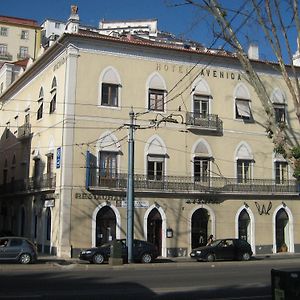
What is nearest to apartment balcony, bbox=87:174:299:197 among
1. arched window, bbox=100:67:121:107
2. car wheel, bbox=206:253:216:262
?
arched window, bbox=100:67:121:107

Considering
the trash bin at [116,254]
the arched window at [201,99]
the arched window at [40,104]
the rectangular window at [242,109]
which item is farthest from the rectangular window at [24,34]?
the trash bin at [116,254]

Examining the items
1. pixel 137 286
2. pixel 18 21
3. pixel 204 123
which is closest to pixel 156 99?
pixel 204 123

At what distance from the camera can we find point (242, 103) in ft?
122

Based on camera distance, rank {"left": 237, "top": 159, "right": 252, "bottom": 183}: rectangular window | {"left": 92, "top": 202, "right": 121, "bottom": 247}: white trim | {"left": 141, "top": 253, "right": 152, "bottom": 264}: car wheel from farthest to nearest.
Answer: {"left": 237, "top": 159, "right": 252, "bottom": 183}: rectangular window < {"left": 92, "top": 202, "right": 121, "bottom": 247}: white trim < {"left": 141, "top": 253, "right": 152, "bottom": 264}: car wheel

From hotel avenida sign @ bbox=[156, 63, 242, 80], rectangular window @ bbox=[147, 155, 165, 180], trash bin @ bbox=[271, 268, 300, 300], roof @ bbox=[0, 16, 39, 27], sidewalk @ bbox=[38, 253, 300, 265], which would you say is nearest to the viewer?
trash bin @ bbox=[271, 268, 300, 300]

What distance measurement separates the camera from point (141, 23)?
9756 centimetres

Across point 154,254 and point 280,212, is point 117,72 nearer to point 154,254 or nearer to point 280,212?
point 154,254

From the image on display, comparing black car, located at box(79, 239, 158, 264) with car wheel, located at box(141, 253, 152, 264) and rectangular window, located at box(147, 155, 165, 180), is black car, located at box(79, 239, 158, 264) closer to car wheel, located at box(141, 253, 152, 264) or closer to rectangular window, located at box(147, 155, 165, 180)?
car wheel, located at box(141, 253, 152, 264)

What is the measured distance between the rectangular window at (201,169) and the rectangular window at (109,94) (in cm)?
660

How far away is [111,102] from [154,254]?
10298 millimetres

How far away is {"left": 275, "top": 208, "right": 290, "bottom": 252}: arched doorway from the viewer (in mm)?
37094

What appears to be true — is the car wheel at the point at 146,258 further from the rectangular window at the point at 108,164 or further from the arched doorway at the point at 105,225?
the rectangular window at the point at 108,164

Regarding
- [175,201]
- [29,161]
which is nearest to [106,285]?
[175,201]

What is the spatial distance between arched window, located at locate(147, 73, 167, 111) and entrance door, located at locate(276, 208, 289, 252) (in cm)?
1136
